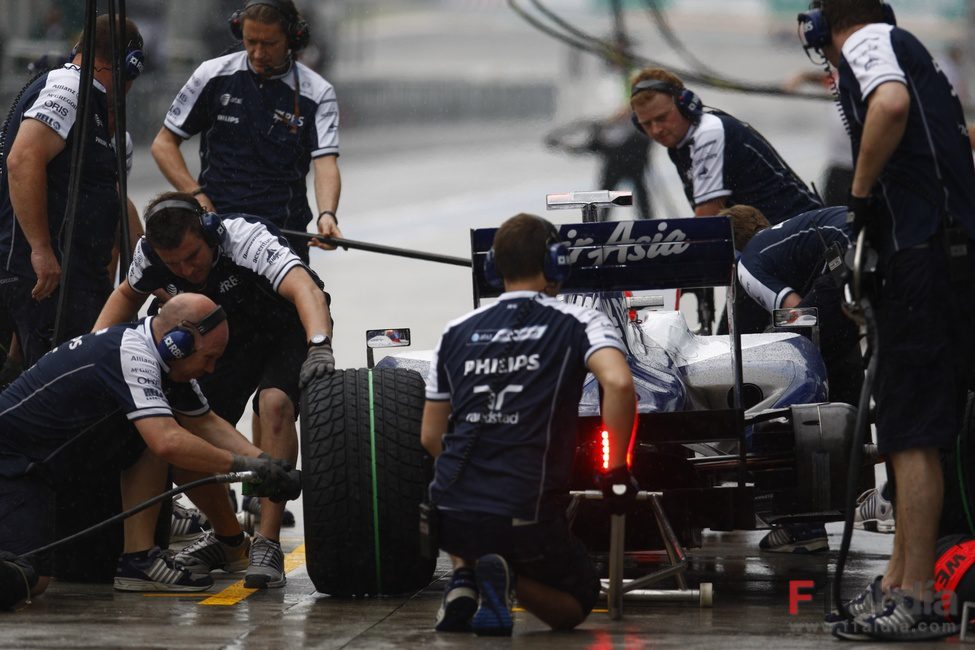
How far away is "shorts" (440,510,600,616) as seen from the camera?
15.7 ft

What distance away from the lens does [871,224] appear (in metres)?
4.92

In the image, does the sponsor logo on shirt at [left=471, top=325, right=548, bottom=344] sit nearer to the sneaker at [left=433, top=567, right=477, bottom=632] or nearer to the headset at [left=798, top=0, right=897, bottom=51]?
the sneaker at [left=433, top=567, right=477, bottom=632]

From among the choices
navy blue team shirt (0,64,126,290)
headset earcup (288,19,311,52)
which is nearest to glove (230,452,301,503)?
navy blue team shirt (0,64,126,290)

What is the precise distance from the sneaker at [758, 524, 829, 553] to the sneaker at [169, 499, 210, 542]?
2463 millimetres

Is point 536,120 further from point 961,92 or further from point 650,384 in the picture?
point 650,384

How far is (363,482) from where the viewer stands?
5.35 metres

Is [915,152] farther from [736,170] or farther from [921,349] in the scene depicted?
[736,170]

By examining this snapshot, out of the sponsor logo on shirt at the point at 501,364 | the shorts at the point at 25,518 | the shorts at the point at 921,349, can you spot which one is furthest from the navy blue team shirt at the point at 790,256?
the shorts at the point at 25,518

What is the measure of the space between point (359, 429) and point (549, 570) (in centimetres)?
94

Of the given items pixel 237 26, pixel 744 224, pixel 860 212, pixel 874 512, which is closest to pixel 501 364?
pixel 860 212

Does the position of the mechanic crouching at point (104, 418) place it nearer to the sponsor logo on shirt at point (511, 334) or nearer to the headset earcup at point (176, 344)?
the headset earcup at point (176, 344)

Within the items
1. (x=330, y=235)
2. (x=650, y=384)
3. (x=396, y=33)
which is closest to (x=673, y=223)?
(x=650, y=384)

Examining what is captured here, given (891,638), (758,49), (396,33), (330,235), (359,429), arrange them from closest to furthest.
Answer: (891,638), (359,429), (330,235), (758,49), (396,33)

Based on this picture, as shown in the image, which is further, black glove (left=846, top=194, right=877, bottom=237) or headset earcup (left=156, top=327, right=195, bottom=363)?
headset earcup (left=156, top=327, right=195, bottom=363)
